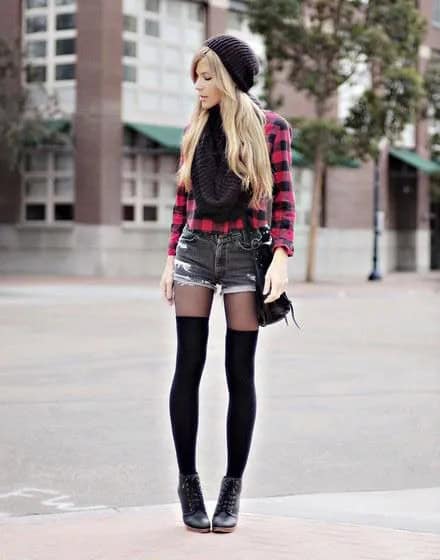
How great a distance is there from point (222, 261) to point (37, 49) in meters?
27.8

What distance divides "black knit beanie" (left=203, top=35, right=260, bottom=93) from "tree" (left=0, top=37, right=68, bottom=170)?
72.1ft

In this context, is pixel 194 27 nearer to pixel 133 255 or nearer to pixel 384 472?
pixel 133 255

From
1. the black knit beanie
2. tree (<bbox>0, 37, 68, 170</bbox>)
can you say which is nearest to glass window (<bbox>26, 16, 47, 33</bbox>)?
tree (<bbox>0, 37, 68, 170</bbox>)

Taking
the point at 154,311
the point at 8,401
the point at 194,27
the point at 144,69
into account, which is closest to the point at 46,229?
the point at 144,69

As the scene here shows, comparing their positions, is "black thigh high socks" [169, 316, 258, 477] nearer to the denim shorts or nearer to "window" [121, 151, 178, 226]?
the denim shorts

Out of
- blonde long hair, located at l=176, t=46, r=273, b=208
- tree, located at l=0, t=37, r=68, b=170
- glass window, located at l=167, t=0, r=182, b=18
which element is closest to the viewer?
blonde long hair, located at l=176, t=46, r=273, b=208

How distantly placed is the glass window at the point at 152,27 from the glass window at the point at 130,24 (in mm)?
462

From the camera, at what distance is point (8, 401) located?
27.9ft

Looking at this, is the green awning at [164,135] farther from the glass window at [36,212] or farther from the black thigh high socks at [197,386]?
the black thigh high socks at [197,386]

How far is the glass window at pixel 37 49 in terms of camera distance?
31.0m

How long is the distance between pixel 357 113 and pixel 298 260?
8.01 meters

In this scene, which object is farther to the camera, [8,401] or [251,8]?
[251,8]

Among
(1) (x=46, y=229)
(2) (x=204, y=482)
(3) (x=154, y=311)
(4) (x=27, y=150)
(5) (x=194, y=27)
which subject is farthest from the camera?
(5) (x=194, y=27)

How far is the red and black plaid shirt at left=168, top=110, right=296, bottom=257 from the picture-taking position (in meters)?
4.47
